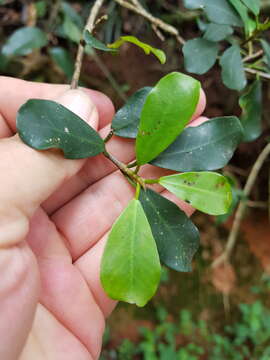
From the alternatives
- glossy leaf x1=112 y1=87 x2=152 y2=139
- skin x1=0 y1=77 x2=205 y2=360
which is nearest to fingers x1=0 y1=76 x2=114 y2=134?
skin x1=0 y1=77 x2=205 y2=360

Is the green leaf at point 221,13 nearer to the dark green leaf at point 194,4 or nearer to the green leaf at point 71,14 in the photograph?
the dark green leaf at point 194,4

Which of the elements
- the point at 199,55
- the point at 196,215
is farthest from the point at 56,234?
the point at 196,215

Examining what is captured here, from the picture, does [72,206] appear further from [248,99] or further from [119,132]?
[248,99]

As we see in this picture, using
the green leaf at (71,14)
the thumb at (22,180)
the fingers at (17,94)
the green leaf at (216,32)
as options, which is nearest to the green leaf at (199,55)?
the green leaf at (216,32)

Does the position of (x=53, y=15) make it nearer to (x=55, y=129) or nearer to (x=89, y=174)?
(x=89, y=174)

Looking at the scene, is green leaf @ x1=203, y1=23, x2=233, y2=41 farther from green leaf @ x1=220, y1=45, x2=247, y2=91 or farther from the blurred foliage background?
the blurred foliage background
